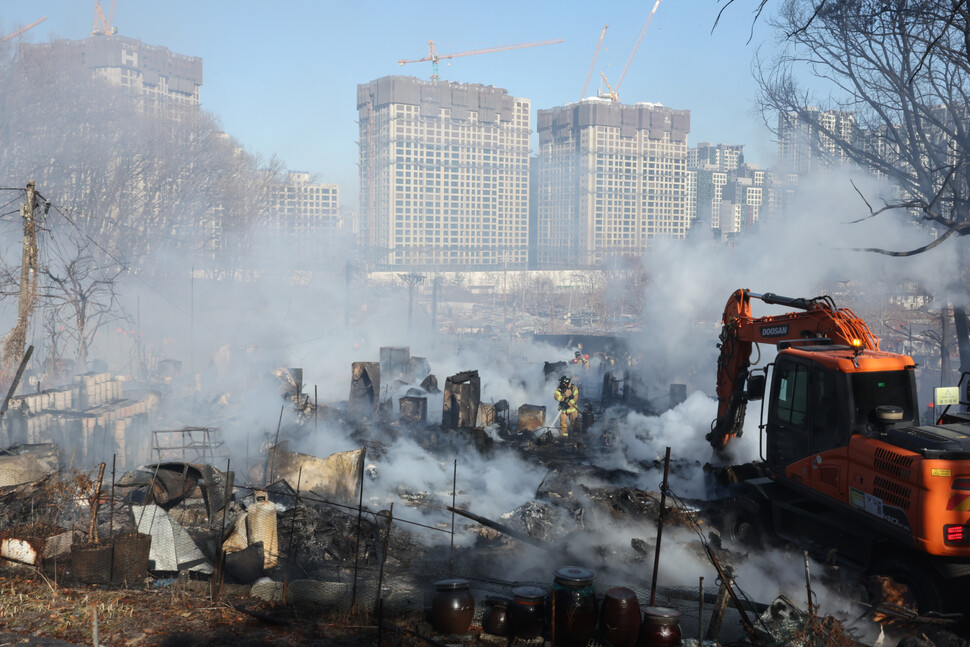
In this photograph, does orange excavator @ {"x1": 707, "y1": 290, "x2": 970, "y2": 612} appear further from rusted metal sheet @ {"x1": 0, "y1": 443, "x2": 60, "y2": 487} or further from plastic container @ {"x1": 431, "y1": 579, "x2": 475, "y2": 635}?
rusted metal sheet @ {"x1": 0, "y1": 443, "x2": 60, "y2": 487}

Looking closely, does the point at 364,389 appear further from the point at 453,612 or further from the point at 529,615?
the point at 529,615

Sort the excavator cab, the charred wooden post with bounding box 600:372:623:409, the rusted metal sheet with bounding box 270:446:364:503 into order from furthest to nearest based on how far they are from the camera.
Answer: the charred wooden post with bounding box 600:372:623:409 < the rusted metal sheet with bounding box 270:446:364:503 < the excavator cab

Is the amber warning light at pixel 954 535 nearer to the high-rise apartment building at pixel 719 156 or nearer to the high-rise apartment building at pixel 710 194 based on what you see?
the high-rise apartment building at pixel 710 194

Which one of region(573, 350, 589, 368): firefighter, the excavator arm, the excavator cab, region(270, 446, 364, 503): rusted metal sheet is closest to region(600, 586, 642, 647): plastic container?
the excavator cab

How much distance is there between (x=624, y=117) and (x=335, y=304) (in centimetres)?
5557

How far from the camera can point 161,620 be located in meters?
6.88

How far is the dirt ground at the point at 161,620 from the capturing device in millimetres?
6488

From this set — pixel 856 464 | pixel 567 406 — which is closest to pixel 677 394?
pixel 567 406

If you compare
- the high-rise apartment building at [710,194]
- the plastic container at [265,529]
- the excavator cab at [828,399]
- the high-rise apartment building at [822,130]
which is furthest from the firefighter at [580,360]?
the high-rise apartment building at [710,194]

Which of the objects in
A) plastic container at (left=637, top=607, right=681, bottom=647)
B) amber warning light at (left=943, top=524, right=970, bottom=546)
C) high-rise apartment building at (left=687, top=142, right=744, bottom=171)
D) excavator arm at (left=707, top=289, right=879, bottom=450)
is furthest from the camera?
high-rise apartment building at (left=687, top=142, right=744, bottom=171)

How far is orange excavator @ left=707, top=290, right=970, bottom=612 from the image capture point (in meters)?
6.11

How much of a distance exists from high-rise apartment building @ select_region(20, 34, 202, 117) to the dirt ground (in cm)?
4514

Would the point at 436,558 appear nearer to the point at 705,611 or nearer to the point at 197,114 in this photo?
the point at 705,611

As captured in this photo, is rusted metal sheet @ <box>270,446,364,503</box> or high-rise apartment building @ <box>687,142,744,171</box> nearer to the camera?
rusted metal sheet @ <box>270,446,364,503</box>
